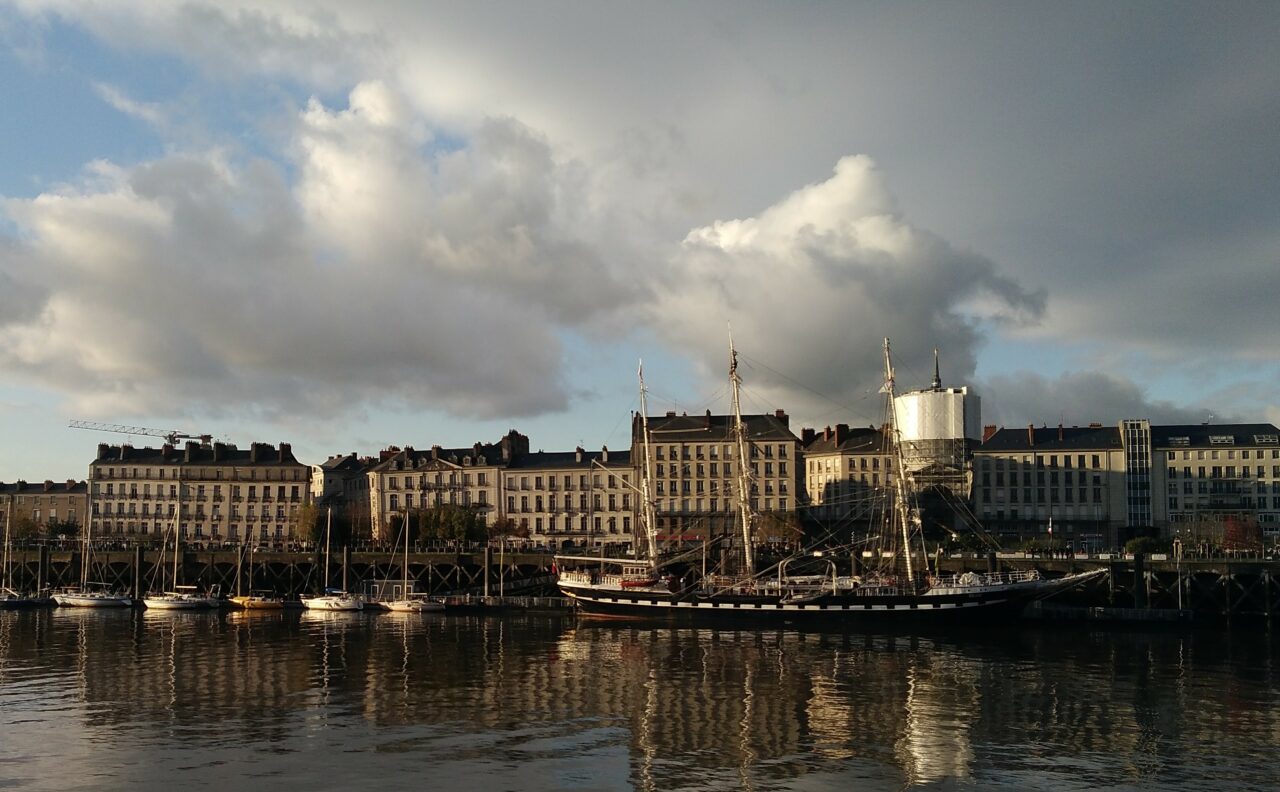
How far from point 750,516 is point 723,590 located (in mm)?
11373

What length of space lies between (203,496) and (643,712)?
123348 millimetres

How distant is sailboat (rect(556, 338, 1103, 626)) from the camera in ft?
259

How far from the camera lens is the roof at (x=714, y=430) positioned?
458 feet

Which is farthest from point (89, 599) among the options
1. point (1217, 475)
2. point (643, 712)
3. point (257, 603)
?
point (1217, 475)

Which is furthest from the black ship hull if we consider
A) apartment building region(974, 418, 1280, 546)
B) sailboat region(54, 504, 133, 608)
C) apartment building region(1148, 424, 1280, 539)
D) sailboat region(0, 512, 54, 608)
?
apartment building region(1148, 424, 1280, 539)

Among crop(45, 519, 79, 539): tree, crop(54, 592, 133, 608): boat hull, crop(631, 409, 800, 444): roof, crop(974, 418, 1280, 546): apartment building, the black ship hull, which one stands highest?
crop(631, 409, 800, 444): roof

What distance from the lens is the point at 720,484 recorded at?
138 meters

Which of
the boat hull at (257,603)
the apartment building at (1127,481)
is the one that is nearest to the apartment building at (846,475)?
the apartment building at (1127,481)

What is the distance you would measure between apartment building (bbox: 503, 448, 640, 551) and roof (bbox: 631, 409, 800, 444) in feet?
17.9

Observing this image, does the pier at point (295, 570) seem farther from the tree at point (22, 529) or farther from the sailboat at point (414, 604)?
the tree at point (22, 529)

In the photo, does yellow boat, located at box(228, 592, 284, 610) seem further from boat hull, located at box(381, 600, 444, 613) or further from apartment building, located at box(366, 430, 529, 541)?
apartment building, located at box(366, 430, 529, 541)

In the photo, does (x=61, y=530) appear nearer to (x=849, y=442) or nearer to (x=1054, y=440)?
(x=849, y=442)

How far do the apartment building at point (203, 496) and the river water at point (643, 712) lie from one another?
3046 inches

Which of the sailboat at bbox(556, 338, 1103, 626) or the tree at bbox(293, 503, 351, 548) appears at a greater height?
the tree at bbox(293, 503, 351, 548)
